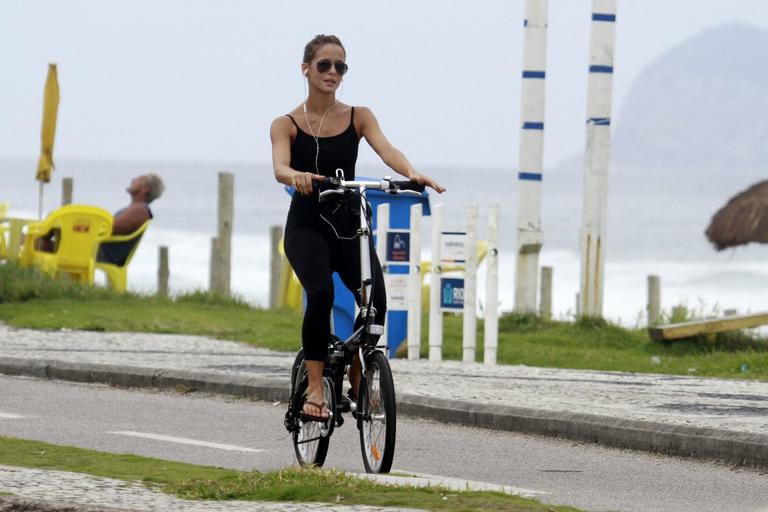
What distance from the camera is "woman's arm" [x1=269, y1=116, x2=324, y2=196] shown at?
7.83 m

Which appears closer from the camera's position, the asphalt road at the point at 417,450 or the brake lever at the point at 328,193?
the brake lever at the point at 328,193

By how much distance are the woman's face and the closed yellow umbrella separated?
19.2 m

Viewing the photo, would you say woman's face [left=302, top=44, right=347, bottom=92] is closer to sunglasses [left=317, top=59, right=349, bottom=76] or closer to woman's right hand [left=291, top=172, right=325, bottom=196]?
sunglasses [left=317, top=59, right=349, bottom=76]

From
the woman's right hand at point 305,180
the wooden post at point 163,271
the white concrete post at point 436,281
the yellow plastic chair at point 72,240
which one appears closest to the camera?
the woman's right hand at point 305,180

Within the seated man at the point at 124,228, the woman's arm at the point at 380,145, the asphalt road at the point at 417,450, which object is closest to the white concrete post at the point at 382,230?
the asphalt road at the point at 417,450

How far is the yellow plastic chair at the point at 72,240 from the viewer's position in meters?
23.2

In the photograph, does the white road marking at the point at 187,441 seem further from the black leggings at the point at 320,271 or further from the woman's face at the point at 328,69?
the woman's face at the point at 328,69

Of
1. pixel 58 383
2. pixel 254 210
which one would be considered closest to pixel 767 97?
pixel 254 210

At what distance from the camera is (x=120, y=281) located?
83.2 feet

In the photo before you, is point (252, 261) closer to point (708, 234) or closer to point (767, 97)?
point (708, 234)

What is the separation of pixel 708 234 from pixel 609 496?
35.2ft

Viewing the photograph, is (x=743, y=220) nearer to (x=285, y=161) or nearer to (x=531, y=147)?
(x=531, y=147)

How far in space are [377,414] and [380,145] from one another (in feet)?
4.04

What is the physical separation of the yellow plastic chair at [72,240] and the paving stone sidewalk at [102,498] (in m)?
16.2
